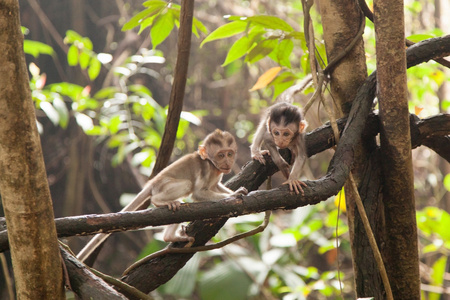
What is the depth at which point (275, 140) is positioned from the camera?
243 centimetres

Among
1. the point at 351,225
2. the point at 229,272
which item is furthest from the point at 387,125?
the point at 229,272

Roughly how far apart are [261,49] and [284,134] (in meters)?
0.49

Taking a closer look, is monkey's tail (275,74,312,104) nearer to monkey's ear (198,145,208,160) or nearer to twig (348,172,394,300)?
monkey's ear (198,145,208,160)

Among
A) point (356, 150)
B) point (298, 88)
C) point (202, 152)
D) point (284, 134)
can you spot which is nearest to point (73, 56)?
point (202, 152)

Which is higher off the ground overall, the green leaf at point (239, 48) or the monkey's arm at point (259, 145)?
the green leaf at point (239, 48)

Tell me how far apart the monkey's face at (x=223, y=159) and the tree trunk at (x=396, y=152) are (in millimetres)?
849

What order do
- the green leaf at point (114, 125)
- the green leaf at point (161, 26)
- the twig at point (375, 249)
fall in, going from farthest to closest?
the green leaf at point (114, 125)
the green leaf at point (161, 26)
the twig at point (375, 249)

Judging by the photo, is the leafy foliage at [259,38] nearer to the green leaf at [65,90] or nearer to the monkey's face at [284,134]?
the monkey's face at [284,134]

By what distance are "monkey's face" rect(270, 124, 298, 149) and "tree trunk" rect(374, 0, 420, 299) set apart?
1.43ft

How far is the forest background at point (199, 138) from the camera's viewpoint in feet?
16.1

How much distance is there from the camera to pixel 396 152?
2139 millimetres

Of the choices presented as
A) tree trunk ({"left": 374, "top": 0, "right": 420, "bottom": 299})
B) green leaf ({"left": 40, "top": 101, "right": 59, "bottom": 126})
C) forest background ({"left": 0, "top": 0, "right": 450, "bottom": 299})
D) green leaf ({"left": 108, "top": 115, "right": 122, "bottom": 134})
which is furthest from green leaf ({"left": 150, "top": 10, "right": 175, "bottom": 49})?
forest background ({"left": 0, "top": 0, "right": 450, "bottom": 299})

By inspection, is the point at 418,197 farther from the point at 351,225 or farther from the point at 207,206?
the point at 207,206

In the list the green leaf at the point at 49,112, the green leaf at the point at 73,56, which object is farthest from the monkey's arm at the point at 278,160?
the green leaf at the point at 73,56
